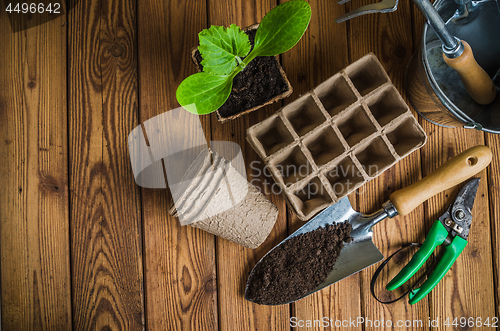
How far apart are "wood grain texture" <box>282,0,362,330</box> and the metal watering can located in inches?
7.3

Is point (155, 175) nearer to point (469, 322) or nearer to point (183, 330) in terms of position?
point (183, 330)

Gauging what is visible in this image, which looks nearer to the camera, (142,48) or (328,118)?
(328,118)

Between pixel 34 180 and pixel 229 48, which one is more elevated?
pixel 229 48

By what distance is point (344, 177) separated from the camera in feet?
2.63

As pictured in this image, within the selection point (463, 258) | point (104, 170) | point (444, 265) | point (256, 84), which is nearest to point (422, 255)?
point (444, 265)

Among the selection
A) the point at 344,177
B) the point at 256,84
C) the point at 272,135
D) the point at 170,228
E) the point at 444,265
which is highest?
the point at 256,84

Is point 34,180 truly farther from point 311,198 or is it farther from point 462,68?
point 462,68

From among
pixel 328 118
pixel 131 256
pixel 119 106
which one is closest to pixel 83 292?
pixel 131 256

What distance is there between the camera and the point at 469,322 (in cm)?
91

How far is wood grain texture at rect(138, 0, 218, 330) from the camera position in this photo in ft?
2.84

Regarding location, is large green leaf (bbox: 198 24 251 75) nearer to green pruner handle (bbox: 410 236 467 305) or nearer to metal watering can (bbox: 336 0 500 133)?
metal watering can (bbox: 336 0 500 133)

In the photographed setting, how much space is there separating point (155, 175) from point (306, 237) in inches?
16.9

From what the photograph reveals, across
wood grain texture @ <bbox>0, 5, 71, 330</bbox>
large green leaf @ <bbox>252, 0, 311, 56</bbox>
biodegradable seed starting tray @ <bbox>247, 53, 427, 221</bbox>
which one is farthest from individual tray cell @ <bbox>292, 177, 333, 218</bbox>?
wood grain texture @ <bbox>0, 5, 71, 330</bbox>

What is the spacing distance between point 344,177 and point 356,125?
0.13 m
